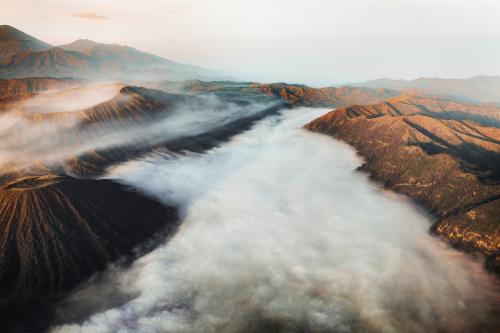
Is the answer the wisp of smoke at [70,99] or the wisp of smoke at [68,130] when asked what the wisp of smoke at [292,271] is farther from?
the wisp of smoke at [70,99]

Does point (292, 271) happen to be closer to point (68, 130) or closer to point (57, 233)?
point (57, 233)

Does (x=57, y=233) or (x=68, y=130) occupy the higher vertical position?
(x=68, y=130)

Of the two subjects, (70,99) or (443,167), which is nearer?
(443,167)

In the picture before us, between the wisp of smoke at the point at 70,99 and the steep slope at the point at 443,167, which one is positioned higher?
the wisp of smoke at the point at 70,99

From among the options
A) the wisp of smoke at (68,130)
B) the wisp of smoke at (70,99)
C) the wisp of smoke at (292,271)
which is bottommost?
the wisp of smoke at (292,271)

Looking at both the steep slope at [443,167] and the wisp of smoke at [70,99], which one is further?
the wisp of smoke at [70,99]

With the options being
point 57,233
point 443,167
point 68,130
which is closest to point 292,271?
point 57,233

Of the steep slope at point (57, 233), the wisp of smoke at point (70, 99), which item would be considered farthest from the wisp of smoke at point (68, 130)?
the steep slope at point (57, 233)

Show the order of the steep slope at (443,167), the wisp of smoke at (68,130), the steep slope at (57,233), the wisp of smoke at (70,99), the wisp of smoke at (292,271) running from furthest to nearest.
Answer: the wisp of smoke at (70,99) → the wisp of smoke at (68,130) → the steep slope at (443,167) → the steep slope at (57,233) → the wisp of smoke at (292,271)

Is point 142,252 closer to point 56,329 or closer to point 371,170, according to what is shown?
point 56,329
